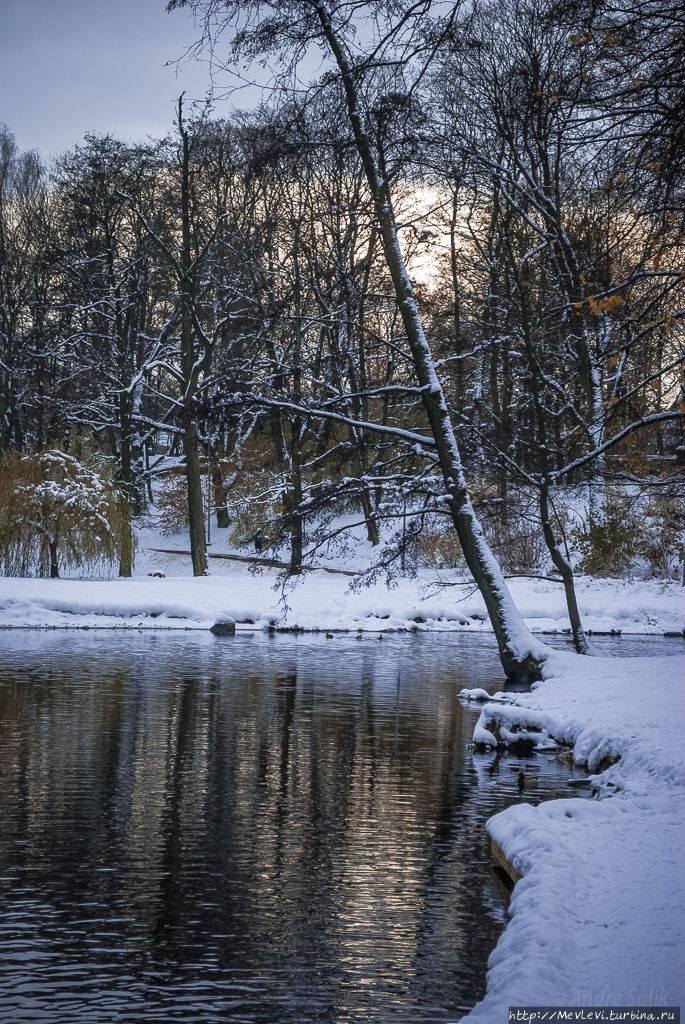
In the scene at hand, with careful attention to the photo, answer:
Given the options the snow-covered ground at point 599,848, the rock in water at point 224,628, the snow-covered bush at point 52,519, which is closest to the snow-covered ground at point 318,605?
the snow-covered ground at point 599,848

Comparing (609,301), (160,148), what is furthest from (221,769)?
(160,148)

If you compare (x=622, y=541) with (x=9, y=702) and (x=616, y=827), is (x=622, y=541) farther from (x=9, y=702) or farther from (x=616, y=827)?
(x=616, y=827)

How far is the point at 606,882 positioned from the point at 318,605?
20.4 metres

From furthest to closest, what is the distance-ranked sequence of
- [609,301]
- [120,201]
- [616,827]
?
[120,201], [616,827], [609,301]

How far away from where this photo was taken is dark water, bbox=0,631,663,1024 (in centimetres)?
485

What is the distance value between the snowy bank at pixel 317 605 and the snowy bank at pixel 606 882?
14.9 metres

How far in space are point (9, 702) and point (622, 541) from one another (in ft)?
65.4

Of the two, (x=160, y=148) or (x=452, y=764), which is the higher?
(x=160, y=148)

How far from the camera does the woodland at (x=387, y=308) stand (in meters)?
7.86

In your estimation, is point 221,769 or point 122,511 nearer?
point 221,769

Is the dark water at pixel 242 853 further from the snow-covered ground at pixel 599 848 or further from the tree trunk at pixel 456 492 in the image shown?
the tree trunk at pixel 456 492

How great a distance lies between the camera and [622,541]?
2817 centimetres

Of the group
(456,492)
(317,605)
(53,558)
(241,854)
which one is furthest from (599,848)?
(53,558)

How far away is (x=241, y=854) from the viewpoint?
23.0ft
